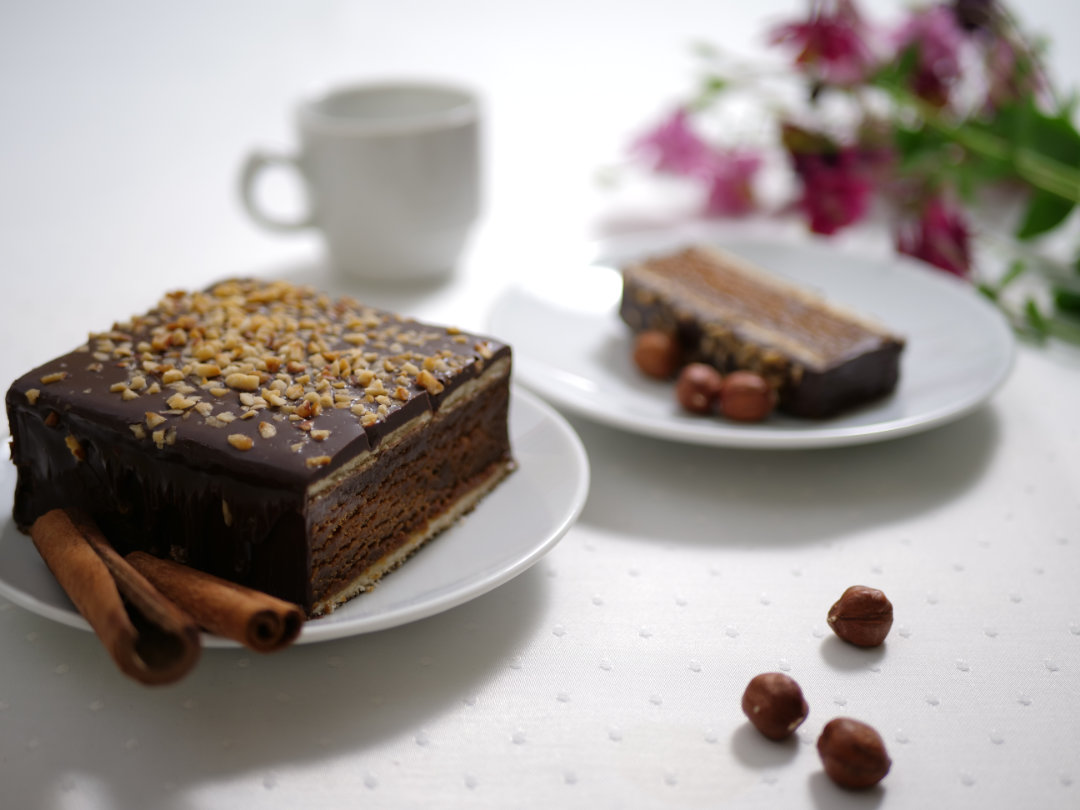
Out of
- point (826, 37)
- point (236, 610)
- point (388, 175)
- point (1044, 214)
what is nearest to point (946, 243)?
point (1044, 214)

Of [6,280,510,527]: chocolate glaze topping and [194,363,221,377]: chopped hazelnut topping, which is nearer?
[6,280,510,527]: chocolate glaze topping

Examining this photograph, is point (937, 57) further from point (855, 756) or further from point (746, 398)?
point (855, 756)

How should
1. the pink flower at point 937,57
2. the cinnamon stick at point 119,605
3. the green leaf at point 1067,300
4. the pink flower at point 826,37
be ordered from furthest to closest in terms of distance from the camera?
the pink flower at point 937,57 < the pink flower at point 826,37 < the green leaf at point 1067,300 < the cinnamon stick at point 119,605

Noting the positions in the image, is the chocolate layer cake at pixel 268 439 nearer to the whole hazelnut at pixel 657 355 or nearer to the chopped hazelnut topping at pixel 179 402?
the chopped hazelnut topping at pixel 179 402

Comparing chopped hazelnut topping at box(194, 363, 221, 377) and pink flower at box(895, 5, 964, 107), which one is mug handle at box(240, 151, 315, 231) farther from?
pink flower at box(895, 5, 964, 107)

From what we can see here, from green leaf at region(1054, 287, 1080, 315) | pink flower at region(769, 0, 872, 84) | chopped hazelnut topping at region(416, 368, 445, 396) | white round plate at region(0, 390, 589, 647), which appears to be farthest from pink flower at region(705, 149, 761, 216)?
chopped hazelnut topping at region(416, 368, 445, 396)

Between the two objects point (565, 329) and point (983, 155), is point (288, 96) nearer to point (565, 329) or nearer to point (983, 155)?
point (565, 329)

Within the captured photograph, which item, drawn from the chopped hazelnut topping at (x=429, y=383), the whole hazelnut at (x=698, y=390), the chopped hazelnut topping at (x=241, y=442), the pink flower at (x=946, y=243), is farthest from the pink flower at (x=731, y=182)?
the chopped hazelnut topping at (x=241, y=442)
